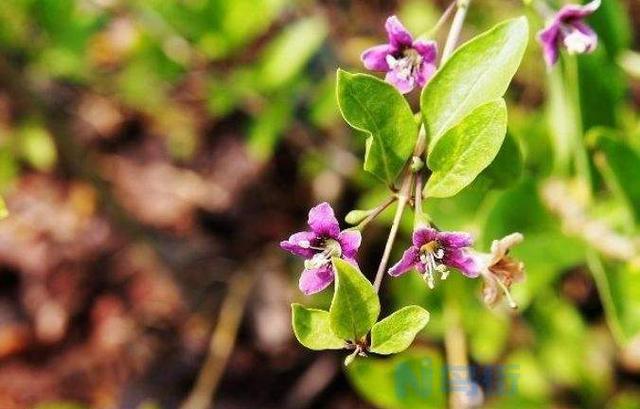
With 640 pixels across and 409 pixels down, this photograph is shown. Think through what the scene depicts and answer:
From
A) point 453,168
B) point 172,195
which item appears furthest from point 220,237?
point 453,168

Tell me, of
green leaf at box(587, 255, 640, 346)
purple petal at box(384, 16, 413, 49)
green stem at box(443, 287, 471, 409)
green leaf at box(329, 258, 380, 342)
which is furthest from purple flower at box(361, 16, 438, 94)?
green stem at box(443, 287, 471, 409)

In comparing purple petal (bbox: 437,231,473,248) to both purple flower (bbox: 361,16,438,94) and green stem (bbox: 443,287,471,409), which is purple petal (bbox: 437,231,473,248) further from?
green stem (bbox: 443,287,471,409)

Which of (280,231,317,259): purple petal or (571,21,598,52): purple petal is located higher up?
(571,21,598,52): purple petal

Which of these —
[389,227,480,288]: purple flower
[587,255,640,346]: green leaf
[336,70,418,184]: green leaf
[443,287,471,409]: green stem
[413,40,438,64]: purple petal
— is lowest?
[443,287,471,409]: green stem

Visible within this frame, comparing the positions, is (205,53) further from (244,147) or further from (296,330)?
(296,330)

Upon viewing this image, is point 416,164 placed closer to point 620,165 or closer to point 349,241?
point 349,241

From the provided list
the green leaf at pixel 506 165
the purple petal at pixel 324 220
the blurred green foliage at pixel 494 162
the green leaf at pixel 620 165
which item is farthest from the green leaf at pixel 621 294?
the purple petal at pixel 324 220

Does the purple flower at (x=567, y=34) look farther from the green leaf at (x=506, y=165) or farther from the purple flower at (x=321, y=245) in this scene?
the purple flower at (x=321, y=245)
